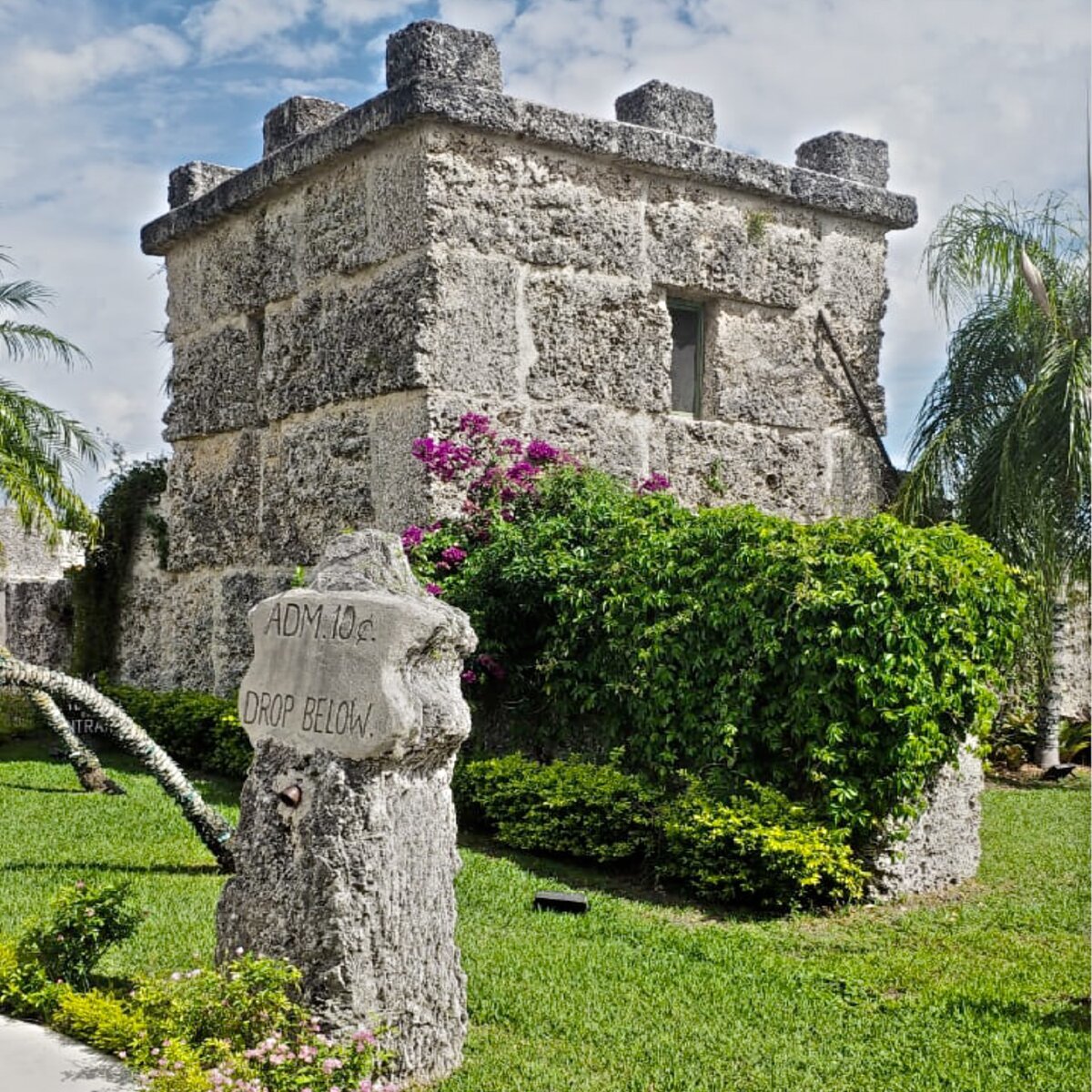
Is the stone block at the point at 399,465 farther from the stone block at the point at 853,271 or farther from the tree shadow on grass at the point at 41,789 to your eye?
the stone block at the point at 853,271

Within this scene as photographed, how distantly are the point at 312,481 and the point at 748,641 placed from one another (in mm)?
3813

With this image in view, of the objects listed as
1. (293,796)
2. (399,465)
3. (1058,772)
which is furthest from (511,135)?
(1058,772)

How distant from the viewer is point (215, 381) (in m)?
11.5

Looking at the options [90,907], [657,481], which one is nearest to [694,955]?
[90,907]

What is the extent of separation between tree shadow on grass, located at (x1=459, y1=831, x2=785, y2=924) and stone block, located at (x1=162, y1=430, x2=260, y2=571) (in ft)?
12.4

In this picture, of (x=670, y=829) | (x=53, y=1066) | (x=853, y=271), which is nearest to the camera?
(x=53, y=1066)

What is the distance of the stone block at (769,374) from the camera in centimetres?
1057

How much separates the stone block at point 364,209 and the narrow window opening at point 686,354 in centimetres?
218

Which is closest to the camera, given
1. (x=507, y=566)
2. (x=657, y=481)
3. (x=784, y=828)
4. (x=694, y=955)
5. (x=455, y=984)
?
(x=455, y=984)

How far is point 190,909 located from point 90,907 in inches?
59.8

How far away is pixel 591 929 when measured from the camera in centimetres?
646

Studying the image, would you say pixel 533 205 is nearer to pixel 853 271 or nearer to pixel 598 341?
pixel 598 341

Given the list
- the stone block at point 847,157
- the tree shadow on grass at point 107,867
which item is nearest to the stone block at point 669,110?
the stone block at point 847,157

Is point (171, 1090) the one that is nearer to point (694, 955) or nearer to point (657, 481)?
point (694, 955)
